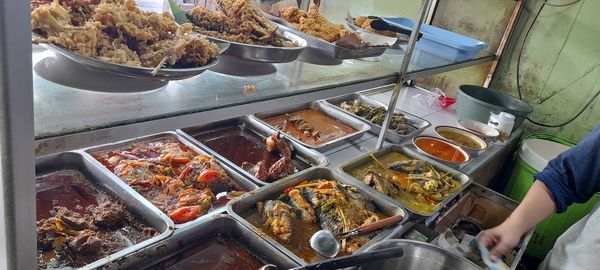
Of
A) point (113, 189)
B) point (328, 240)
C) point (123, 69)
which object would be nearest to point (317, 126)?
point (328, 240)

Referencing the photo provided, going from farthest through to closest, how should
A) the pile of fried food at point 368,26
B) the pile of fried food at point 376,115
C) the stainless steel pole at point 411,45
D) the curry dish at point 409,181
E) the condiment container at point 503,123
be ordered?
the condiment container at point 503,123 < the pile of fried food at point 376,115 < the pile of fried food at point 368,26 < the curry dish at point 409,181 < the stainless steel pole at point 411,45

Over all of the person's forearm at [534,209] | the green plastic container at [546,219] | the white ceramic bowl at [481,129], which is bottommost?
the green plastic container at [546,219]

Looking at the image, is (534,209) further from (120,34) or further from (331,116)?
(120,34)

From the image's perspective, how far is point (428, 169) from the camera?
253 centimetres

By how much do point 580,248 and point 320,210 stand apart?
1.22m

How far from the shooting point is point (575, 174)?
1.85m

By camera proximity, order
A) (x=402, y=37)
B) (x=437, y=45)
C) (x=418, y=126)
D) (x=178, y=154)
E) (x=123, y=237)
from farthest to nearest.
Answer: (x=418, y=126), (x=437, y=45), (x=402, y=37), (x=178, y=154), (x=123, y=237)

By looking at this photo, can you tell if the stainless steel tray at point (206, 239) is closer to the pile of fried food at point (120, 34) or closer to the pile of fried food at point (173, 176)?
the pile of fried food at point (173, 176)

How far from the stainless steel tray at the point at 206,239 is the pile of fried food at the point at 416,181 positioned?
0.81 m

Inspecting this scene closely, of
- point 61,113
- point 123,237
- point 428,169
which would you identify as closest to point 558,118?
point 428,169

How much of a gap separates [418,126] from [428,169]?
79cm

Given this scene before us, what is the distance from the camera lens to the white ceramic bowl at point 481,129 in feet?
10.5

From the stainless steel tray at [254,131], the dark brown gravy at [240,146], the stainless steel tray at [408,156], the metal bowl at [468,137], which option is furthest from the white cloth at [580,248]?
the dark brown gravy at [240,146]

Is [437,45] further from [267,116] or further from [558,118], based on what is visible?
[558,118]
